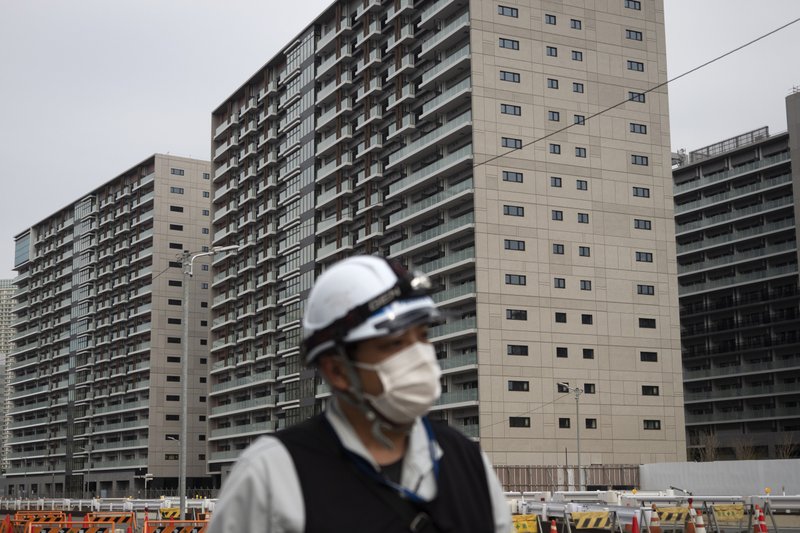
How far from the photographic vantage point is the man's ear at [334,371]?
2.92 m

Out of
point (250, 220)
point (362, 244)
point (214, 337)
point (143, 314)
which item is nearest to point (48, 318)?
point (143, 314)

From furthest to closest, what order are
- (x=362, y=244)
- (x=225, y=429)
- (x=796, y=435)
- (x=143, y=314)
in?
1. (x=143, y=314)
2. (x=225, y=429)
3. (x=796, y=435)
4. (x=362, y=244)

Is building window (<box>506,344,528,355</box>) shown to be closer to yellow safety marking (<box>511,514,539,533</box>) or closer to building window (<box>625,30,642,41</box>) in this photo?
building window (<box>625,30,642,41</box>)

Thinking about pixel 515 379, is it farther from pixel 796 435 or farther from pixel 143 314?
pixel 143 314

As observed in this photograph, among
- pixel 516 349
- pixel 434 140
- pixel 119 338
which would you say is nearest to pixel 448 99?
pixel 434 140

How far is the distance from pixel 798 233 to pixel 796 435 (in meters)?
20.1

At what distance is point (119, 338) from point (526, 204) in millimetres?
76648

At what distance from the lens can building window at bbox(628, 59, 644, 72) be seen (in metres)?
89.2

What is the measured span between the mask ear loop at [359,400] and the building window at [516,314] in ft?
253

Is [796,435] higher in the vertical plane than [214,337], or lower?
lower

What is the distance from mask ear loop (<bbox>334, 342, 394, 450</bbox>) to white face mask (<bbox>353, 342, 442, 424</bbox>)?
0.02m

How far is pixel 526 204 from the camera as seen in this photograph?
81.8m

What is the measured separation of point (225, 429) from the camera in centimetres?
11631

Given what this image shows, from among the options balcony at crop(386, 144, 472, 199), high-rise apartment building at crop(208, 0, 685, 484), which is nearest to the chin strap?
high-rise apartment building at crop(208, 0, 685, 484)
